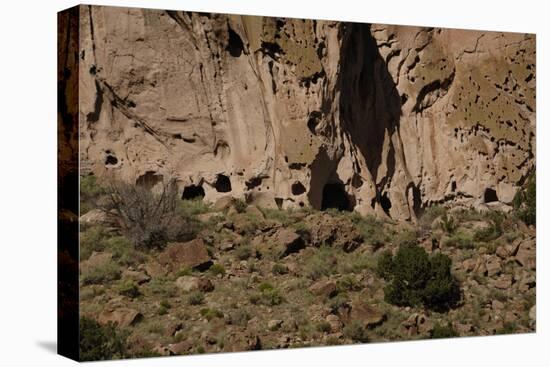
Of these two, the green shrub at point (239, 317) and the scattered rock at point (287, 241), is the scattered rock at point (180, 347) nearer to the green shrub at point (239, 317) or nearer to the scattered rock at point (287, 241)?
the green shrub at point (239, 317)

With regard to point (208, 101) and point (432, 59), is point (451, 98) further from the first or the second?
point (208, 101)

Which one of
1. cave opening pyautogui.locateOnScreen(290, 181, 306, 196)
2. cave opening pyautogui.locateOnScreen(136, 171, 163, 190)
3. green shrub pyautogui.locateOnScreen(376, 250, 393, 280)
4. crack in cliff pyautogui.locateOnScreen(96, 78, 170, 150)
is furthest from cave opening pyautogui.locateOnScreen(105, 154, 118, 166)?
green shrub pyautogui.locateOnScreen(376, 250, 393, 280)

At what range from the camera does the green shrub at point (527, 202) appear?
20938mm

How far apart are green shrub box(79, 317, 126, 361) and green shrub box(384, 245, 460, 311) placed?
4644mm

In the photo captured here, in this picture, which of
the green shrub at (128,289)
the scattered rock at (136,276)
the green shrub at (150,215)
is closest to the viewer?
the green shrub at (128,289)

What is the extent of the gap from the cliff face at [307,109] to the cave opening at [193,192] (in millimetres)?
31

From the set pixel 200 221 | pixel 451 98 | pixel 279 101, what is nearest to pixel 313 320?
pixel 200 221

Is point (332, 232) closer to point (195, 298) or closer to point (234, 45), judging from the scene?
point (195, 298)

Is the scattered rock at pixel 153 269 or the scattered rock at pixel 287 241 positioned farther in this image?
the scattered rock at pixel 287 241

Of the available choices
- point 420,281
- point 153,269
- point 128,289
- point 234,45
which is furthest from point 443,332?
point 234,45

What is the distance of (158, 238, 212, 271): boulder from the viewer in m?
17.7

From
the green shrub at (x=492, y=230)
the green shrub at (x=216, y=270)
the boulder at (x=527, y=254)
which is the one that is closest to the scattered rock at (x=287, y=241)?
the green shrub at (x=216, y=270)

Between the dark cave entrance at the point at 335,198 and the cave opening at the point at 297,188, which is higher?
the cave opening at the point at 297,188

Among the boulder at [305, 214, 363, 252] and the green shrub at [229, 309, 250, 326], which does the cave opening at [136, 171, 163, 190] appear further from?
Answer: the boulder at [305, 214, 363, 252]
